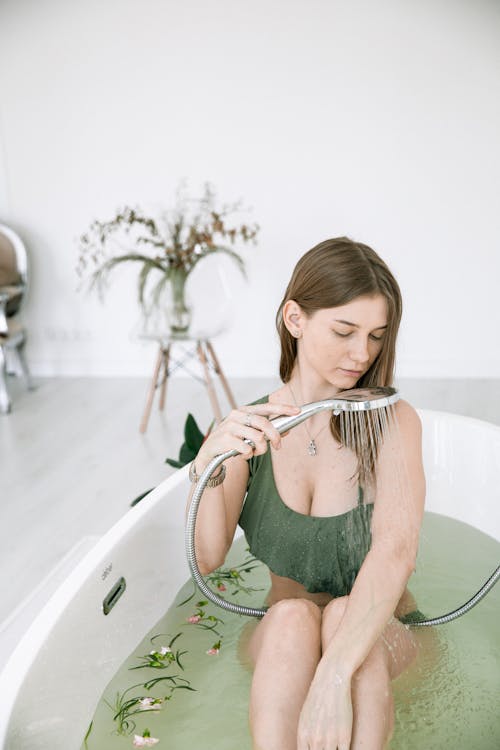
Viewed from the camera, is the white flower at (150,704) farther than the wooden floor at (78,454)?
No

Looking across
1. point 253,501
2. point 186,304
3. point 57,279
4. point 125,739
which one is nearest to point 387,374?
point 253,501

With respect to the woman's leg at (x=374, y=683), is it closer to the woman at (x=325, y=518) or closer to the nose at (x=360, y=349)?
the woman at (x=325, y=518)

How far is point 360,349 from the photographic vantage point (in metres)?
1.32

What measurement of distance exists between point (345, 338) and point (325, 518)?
333 mm

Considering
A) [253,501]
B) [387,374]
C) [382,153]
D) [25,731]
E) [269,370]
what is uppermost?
[382,153]

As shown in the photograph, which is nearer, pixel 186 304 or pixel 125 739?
pixel 125 739

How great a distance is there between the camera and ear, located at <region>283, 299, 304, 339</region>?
136 cm

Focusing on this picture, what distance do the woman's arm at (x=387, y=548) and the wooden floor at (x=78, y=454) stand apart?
1.12 metres

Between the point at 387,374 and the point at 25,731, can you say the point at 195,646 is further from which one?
the point at 387,374

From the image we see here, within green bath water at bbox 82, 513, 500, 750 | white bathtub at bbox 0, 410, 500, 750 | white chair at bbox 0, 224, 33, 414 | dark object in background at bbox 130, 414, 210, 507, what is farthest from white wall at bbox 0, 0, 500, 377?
green bath water at bbox 82, 513, 500, 750

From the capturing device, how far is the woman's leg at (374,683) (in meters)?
1.12

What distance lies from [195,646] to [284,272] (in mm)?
2886

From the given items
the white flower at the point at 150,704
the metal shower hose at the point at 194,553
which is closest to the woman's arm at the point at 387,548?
the metal shower hose at the point at 194,553

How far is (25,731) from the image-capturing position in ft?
3.61
